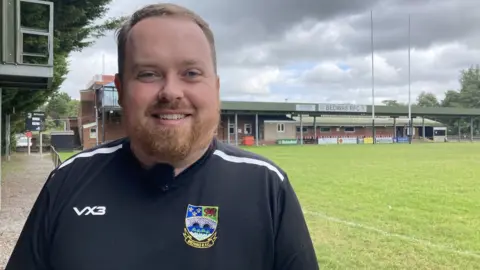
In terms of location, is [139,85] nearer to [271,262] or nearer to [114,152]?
[114,152]

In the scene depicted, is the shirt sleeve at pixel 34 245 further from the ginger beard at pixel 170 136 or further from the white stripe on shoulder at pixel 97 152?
the ginger beard at pixel 170 136

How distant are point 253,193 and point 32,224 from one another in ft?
2.34

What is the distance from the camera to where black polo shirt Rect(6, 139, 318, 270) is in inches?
56.6

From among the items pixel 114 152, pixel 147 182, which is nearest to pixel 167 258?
pixel 147 182

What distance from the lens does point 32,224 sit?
Result: 5.01 feet

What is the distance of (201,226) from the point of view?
146 cm

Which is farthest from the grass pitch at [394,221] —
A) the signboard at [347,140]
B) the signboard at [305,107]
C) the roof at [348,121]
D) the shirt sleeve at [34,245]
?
the roof at [348,121]

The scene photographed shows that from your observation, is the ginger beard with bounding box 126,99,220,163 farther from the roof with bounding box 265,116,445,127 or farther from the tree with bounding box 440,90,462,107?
the tree with bounding box 440,90,462,107

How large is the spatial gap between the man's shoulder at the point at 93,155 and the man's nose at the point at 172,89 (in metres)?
0.34

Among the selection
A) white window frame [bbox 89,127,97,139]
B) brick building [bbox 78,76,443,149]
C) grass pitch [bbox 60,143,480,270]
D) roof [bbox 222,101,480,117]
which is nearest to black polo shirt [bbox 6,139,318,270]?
grass pitch [bbox 60,143,480,270]

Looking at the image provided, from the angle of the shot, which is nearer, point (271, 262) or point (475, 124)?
point (271, 262)

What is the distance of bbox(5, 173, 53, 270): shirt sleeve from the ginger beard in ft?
1.27

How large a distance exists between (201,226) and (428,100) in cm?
13226

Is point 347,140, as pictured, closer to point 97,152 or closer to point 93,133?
point 93,133
